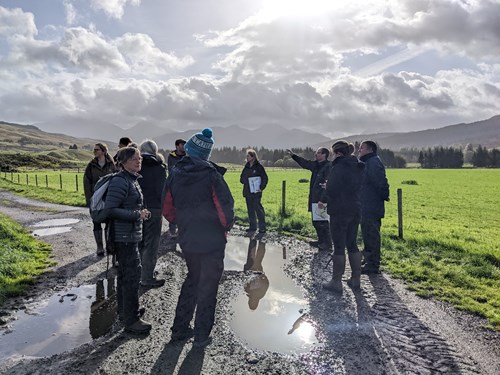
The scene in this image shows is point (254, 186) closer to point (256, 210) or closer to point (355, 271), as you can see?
point (256, 210)

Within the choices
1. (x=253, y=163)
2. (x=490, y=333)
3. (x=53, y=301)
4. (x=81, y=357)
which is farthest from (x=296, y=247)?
(x=81, y=357)

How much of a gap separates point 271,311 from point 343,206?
2.29m

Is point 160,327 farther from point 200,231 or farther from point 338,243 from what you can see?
point 338,243

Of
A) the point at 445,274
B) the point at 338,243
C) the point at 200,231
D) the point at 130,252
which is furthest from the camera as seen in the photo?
the point at 445,274

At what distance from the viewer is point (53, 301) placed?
6.36 metres

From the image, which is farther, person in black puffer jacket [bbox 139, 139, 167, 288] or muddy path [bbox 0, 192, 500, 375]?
person in black puffer jacket [bbox 139, 139, 167, 288]

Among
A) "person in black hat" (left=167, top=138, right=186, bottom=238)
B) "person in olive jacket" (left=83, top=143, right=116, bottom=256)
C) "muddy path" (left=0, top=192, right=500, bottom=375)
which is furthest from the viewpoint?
"person in black hat" (left=167, top=138, right=186, bottom=238)

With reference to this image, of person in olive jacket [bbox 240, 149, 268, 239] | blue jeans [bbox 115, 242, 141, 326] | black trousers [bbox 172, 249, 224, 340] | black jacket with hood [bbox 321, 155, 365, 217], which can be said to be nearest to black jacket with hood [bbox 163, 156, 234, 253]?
black trousers [bbox 172, 249, 224, 340]

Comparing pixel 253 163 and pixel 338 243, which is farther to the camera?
pixel 253 163

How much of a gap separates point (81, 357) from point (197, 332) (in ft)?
4.58

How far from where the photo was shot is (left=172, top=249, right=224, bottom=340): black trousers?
4.82 meters

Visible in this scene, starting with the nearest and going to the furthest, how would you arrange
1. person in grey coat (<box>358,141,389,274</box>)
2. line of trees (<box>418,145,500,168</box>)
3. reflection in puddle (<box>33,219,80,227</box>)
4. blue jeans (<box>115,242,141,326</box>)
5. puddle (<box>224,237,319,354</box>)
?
1. puddle (<box>224,237,319,354</box>)
2. blue jeans (<box>115,242,141,326</box>)
3. person in grey coat (<box>358,141,389,274</box>)
4. reflection in puddle (<box>33,219,80,227</box>)
5. line of trees (<box>418,145,500,168</box>)

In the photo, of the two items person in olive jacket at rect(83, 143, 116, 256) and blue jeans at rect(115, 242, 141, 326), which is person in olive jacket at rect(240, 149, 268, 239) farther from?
blue jeans at rect(115, 242, 141, 326)

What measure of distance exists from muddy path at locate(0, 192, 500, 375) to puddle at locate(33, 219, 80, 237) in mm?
5329
